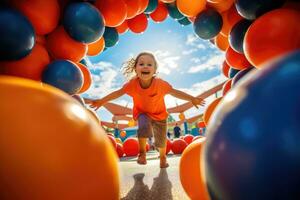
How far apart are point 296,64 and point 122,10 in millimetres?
1714

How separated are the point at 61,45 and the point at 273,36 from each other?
122cm

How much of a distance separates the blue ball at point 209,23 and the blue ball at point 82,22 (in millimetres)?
911

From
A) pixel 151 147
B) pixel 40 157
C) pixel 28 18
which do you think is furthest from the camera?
pixel 151 147

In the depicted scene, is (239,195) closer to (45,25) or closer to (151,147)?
(45,25)

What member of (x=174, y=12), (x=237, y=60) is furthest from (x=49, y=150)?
(x=174, y=12)

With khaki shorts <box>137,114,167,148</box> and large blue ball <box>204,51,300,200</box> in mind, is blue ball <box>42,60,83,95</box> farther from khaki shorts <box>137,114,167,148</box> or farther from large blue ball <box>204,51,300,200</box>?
khaki shorts <box>137,114,167,148</box>

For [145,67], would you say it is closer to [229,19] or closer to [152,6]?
[152,6]

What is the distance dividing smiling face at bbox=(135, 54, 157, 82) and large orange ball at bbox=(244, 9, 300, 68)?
70.9 inches

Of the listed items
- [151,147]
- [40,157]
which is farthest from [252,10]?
[151,147]

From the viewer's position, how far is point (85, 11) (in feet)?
5.78

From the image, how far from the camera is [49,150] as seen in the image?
0.76m

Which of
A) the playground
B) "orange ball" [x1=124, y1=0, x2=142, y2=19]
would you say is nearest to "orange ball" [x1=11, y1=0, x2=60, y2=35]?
the playground

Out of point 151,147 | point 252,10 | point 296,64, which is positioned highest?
point 252,10

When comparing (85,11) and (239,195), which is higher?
(85,11)
